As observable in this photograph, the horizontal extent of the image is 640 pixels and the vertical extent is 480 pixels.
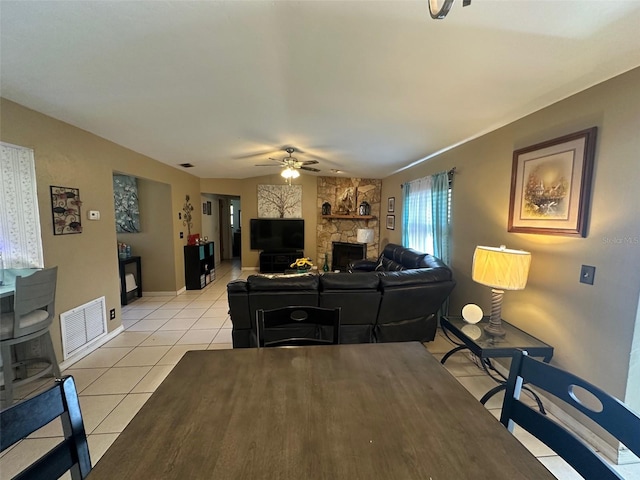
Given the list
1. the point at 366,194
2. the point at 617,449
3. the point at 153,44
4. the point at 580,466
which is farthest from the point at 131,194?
the point at 617,449

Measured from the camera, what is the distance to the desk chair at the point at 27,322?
1937 millimetres

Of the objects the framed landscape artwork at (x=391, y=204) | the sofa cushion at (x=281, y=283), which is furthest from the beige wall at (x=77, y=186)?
the framed landscape artwork at (x=391, y=204)

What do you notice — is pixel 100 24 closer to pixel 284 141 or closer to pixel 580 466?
pixel 284 141

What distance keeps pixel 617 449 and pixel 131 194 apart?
246 inches

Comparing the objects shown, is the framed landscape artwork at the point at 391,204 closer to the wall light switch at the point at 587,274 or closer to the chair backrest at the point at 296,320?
the wall light switch at the point at 587,274

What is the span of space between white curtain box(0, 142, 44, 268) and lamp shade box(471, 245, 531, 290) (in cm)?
384

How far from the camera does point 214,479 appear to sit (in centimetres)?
68

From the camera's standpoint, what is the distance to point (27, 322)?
2.06 meters

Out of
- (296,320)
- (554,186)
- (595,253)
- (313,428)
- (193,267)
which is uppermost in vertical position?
(554,186)

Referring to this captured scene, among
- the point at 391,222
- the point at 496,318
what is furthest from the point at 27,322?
the point at 391,222

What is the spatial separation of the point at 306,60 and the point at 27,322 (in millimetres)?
2821

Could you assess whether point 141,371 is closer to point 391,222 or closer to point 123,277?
point 123,277

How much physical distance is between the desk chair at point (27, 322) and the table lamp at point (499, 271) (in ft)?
11.3

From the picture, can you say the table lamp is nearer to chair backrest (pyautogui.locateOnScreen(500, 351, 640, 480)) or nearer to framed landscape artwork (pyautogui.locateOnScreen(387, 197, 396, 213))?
chair backrest (pyautogui.locateOnScreen(500, 351, 640, 480))
